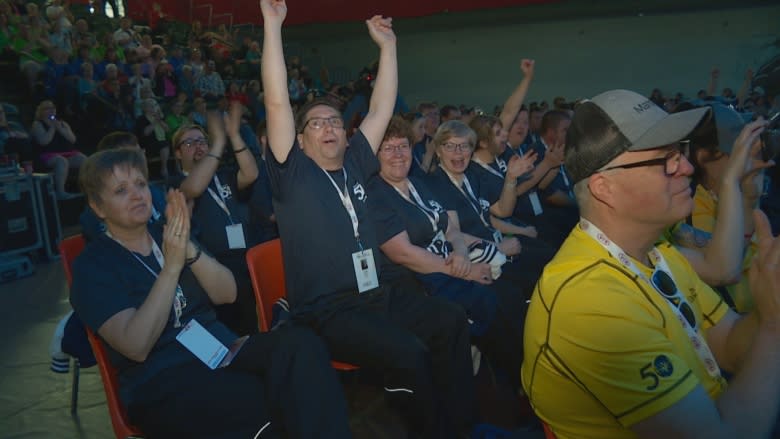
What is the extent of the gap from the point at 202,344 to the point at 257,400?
0.35 metres

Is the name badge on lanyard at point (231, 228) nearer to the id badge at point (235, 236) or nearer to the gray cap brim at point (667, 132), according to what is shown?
the id badge at point (235, 236)

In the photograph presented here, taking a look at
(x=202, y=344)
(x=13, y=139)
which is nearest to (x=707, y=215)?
(x=202, y=344)

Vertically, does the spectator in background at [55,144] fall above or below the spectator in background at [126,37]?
below

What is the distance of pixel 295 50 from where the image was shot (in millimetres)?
19859

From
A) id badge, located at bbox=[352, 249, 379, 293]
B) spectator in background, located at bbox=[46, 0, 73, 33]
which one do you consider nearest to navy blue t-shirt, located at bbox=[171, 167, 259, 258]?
id badge, located at bbox=[352, 249, 379, 293]

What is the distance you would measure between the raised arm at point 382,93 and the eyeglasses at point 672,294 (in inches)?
71.0

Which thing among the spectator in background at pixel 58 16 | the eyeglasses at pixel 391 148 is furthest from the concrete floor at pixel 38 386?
the spectator in background at pixel 58 16

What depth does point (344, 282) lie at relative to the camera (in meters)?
2.45

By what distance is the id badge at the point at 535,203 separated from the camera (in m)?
4.64

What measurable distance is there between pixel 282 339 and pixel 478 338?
4.57 ft

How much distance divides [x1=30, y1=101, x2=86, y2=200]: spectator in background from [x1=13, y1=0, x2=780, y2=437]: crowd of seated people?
15.6ft

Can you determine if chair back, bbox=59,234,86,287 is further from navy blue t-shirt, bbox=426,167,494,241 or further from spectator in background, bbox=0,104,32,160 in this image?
spectator in background, bbox=0,104,32,160

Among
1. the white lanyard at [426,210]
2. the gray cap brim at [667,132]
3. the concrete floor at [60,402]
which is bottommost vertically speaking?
the concrete floor at [60,402]

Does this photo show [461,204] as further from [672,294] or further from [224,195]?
[672,294]
